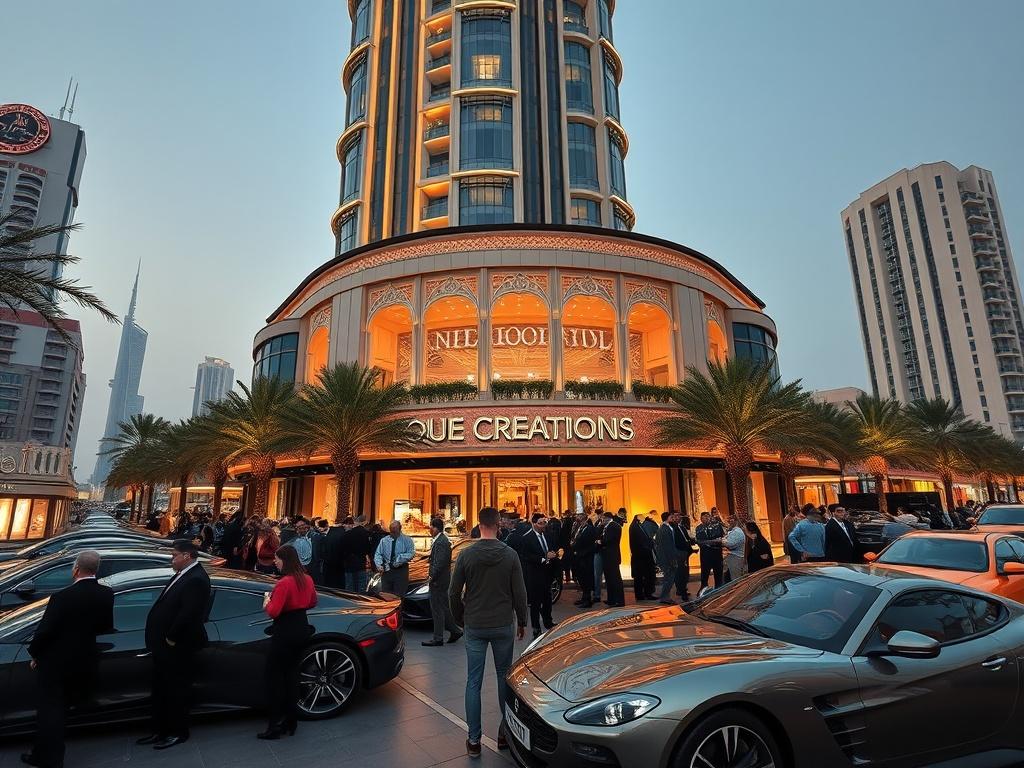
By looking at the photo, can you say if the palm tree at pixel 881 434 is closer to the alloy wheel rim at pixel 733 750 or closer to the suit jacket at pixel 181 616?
the alloy wheel rim at pixel 733 750

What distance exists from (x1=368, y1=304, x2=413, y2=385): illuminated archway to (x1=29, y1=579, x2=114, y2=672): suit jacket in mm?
20893

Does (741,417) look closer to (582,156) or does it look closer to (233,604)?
(233,604)

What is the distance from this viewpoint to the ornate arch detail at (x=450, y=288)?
24.3m

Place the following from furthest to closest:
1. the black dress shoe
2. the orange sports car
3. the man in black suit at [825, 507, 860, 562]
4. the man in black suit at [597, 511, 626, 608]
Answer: the man in black suit at [597, 511, 626, 608], the man in black suit at [825, 507, 860, 562], the orange sports car, the black dress shoe

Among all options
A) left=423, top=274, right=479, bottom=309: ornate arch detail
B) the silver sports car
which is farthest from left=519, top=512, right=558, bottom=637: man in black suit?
left=423, top=274, right=479, bottom=309: ornate arch detail

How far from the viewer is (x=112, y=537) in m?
11.5

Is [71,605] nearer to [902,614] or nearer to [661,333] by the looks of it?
[902,614]

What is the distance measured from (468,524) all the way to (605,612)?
1799 cm

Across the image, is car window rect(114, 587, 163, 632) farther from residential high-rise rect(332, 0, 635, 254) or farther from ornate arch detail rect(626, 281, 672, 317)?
residential high-rise rect(332, 0, 635, 254)

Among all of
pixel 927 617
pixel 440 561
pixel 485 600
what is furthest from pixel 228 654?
pixel 927 617

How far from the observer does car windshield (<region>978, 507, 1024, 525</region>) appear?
12812 millimetres

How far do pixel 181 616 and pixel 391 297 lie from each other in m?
21.2

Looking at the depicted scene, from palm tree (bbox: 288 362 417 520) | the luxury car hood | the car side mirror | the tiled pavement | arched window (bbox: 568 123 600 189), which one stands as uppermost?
arched window (bbox: 568 123 600 189)

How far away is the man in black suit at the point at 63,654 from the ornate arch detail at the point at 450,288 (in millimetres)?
20341
